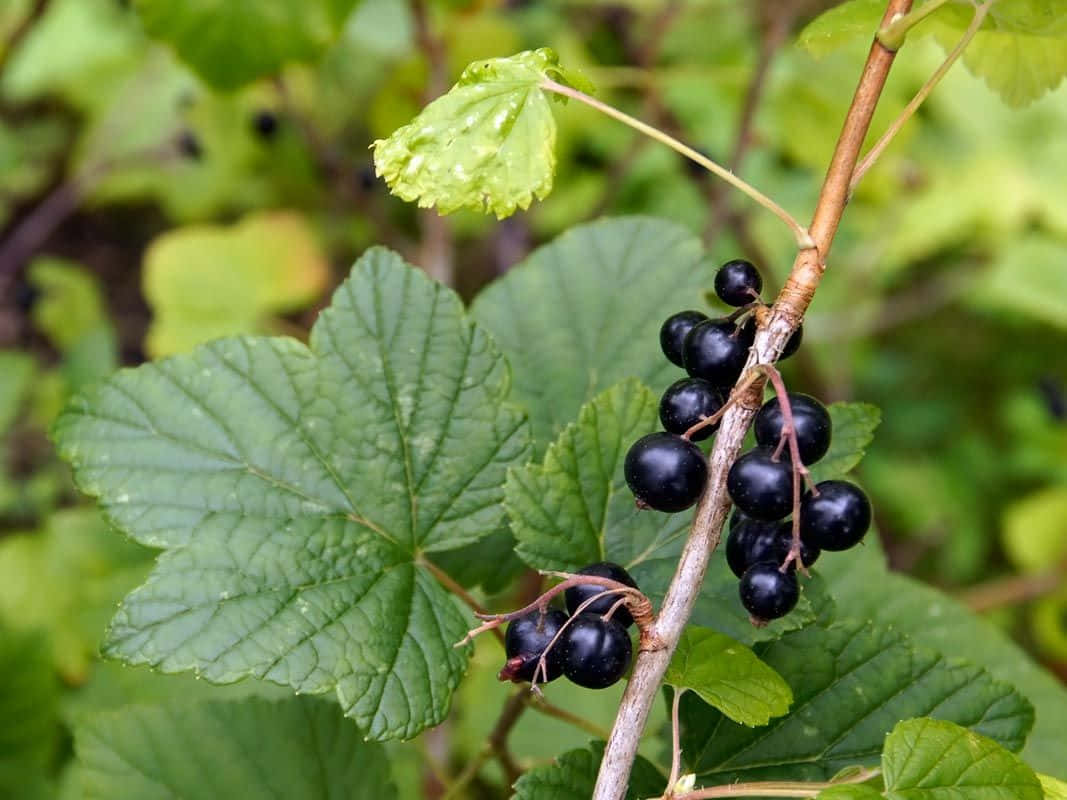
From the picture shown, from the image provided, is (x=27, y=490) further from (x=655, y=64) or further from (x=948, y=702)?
(x=948, y=702)

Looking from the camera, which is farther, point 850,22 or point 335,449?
point 335,449

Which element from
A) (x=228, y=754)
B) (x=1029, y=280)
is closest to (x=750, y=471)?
(x=228, y=754)

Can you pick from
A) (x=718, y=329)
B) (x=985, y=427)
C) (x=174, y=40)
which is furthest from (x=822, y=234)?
(x=985, y=427)

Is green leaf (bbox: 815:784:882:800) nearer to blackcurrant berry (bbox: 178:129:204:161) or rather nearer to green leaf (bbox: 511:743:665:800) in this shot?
green leaf (bbox: 511:743:665:800)

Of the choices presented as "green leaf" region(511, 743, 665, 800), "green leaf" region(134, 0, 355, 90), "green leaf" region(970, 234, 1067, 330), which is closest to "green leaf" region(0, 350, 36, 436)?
"green leaf" region(134, 0, 355, 90)

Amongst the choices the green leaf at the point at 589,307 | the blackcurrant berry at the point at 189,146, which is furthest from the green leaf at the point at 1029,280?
the blackcurrant berry at the point at 189,146

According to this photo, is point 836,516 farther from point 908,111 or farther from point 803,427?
point 908,111
